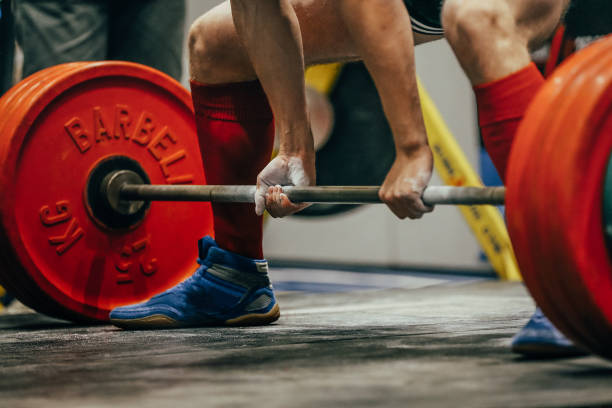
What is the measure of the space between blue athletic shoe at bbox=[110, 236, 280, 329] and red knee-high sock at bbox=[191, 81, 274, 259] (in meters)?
0.03

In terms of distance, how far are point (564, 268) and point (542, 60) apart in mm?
2365

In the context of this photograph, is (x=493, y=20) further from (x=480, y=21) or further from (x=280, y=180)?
(x=280, y=180)

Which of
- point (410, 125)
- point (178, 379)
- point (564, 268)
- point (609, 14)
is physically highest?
point (609, 14)

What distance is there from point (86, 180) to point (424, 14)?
2.47 feet

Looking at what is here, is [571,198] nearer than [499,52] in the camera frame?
Yes

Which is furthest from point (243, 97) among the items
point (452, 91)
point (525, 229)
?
point (452, 91)

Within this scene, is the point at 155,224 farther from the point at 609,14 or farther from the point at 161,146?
the point at 609,14

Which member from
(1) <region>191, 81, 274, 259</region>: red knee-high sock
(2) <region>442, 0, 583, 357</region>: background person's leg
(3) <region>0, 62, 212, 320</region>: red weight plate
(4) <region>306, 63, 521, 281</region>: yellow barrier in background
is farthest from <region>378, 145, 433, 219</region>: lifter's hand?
(4) <region>306, 63, 521, 281</region>: yellow barrier in background

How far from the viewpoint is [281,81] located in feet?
4.61

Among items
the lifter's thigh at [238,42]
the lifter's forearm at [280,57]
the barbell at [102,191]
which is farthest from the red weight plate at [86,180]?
the lifter's forearm at [280,57]

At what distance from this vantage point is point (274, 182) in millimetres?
1396

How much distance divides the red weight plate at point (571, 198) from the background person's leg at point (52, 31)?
1314 mm

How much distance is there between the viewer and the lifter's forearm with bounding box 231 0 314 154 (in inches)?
54.3

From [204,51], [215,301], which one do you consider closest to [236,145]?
[204,51]
